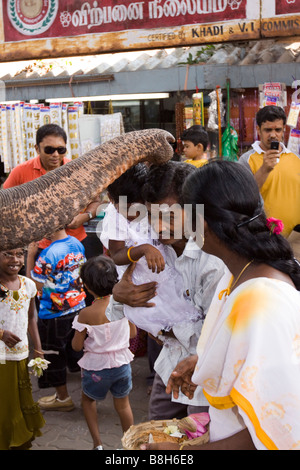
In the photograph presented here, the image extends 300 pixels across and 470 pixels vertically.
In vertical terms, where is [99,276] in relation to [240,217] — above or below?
below

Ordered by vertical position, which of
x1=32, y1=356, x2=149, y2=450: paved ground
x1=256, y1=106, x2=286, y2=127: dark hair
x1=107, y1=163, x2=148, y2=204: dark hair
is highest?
x1=256, y1=106, x2=286, y2=127: dark hair

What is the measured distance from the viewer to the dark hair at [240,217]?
171cm

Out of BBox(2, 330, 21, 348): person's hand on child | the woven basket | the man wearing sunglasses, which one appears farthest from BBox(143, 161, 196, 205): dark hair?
the man wearing sunglasses

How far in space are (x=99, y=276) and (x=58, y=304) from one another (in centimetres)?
105

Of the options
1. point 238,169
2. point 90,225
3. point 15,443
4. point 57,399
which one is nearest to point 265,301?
point 238,169

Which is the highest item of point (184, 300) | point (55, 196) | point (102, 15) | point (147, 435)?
point (102, 15)

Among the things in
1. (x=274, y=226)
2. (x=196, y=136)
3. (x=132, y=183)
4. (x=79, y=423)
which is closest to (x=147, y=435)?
(x=274, y=226)

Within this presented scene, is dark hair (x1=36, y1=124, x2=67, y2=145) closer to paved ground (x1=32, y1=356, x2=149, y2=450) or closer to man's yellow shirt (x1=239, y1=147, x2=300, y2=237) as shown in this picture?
man's yellow shirt (x1=239, y1=147, x2=300, y2=237)

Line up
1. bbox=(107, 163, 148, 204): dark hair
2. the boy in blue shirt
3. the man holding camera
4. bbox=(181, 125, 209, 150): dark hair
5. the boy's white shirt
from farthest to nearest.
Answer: bbox=(181, 125, 209, 150): dark hair, the man holding camera, the boy in blue shirt, bbox=(107, 163, 148, 204): dark hair, the boy's white shirt

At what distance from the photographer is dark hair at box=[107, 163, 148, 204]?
255 cm

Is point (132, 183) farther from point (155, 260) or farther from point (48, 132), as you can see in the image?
point (48, 132)

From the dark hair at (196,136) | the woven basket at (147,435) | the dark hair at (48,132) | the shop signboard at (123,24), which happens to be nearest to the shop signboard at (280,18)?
the shop signboard at (123,24)

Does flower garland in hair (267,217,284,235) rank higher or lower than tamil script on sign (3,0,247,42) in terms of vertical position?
lower

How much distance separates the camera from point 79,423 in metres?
4.52
